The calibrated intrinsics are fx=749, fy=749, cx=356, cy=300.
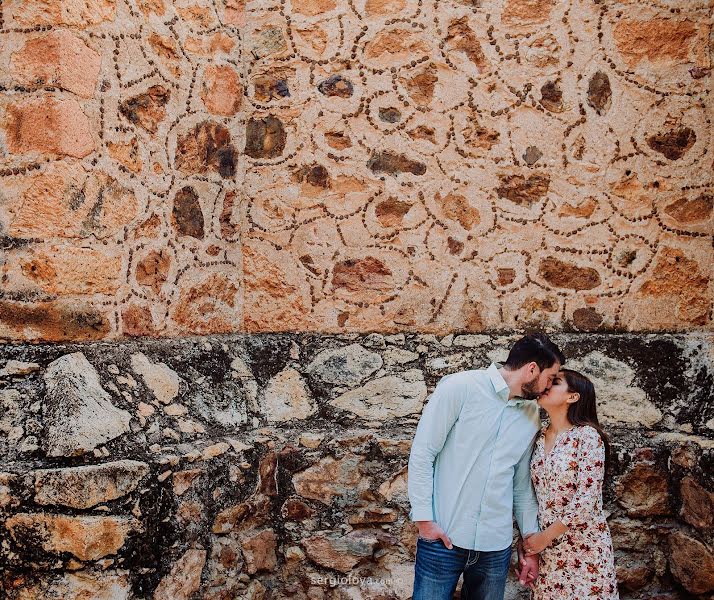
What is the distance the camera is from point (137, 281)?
315cm

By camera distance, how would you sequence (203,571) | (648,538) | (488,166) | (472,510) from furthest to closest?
(488,166) → (648,538) → (203,571) → (472,510)

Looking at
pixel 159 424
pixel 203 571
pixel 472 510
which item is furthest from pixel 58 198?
pixel 472 510

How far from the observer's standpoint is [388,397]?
3.58m

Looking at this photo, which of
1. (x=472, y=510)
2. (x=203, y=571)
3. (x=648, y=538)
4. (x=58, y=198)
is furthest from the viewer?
(x=648, y=538)

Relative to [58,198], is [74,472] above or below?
below

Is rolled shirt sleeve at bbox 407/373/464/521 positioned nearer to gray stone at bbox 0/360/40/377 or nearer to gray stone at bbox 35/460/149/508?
gray stone at bbox 35/460/149/508

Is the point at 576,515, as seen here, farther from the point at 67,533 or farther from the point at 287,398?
the point at 67,533

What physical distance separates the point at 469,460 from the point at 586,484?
404 mm

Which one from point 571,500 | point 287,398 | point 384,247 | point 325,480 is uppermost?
point 384,247

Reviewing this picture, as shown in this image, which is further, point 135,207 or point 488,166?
point 488,166

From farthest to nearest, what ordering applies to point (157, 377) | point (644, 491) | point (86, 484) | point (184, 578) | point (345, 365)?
point (345, 365) → point (644, 491) → point (157, 377) → point (184, 578) → point (86, 484)

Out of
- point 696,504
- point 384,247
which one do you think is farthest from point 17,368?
point 696,504

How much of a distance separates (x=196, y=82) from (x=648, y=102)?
2.14 metres

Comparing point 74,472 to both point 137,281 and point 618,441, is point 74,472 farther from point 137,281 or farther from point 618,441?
point 618,441
